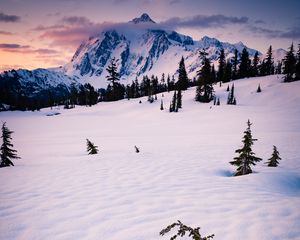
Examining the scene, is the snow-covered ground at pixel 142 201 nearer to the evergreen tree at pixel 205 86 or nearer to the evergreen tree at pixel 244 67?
the evergreen tree at pixel 205 86

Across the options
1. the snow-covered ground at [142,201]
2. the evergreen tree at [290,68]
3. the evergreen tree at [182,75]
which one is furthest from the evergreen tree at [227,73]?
the snow-covered ground at [142,201]

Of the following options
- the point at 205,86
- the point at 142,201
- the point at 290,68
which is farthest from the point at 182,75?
the point at 142,201

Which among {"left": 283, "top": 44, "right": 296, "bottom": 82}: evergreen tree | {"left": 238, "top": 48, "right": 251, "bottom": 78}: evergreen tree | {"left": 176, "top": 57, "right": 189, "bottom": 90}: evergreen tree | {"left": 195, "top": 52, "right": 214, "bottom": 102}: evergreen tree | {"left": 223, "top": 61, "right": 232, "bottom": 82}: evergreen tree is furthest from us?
{"left": 238, "top": 48, "right": 251, "bottom": 78}: evergreen tree

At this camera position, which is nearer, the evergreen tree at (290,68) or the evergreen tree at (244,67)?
the evergreen tree at (290,68)

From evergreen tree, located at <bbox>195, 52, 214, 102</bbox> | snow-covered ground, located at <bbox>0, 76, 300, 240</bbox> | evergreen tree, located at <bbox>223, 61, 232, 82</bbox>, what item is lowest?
snow-covered ground, located at <bbox>0, 76, 300, 240</bbox>

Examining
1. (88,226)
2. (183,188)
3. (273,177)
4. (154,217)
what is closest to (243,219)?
(154,217)

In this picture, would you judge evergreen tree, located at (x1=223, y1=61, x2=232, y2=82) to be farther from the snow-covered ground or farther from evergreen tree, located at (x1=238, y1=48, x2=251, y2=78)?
the snow-covered ground

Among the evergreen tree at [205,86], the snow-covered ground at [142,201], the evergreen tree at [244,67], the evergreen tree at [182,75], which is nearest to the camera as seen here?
the snow-covered ground at [142,201]

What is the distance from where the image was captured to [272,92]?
61.3 m

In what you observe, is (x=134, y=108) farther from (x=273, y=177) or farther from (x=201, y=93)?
(x=273, y=177)

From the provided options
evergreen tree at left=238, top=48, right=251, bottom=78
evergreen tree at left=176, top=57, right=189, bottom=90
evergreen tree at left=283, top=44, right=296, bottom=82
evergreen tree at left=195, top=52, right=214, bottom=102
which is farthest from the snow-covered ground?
evergreen tree at left=238, top=48, right=251, bottom=78

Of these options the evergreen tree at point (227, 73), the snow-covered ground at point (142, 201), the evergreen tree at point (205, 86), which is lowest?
the snow-covered ground at point (142, 201)

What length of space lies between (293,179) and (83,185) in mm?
9037

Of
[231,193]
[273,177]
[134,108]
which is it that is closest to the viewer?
[231,193]
